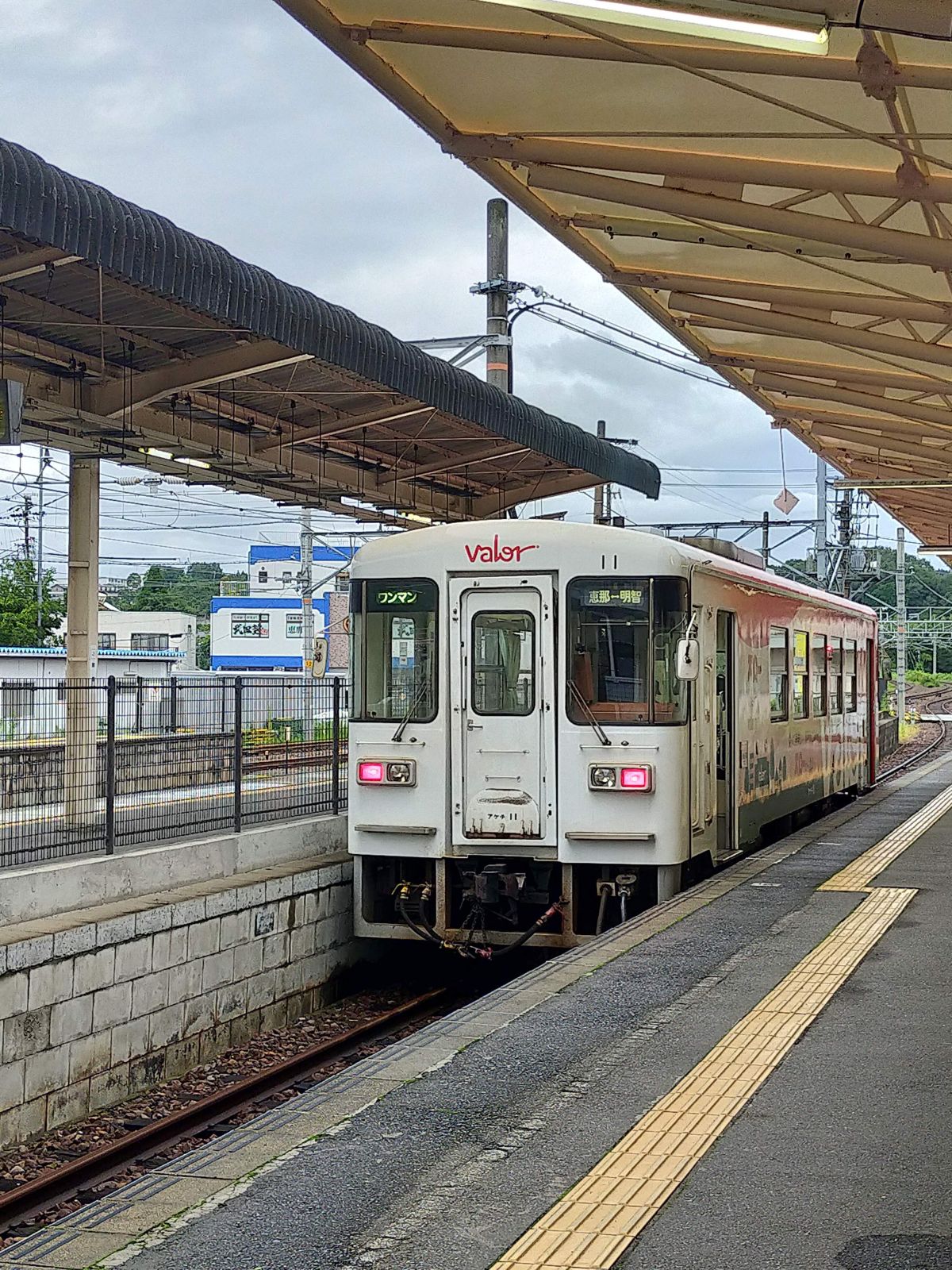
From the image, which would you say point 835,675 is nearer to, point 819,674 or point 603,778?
point 819,674

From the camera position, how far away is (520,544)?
11.0 m

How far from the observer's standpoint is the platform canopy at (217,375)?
956 cm

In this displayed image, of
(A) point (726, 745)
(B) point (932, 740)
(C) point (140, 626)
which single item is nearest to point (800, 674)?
(A) point (726, 745)

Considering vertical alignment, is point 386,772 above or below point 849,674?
below

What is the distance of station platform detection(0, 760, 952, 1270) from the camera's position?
4359 mm

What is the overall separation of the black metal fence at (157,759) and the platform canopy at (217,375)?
2509mm

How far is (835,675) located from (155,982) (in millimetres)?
10898

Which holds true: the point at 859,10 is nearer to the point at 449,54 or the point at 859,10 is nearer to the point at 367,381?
the point at 449,54

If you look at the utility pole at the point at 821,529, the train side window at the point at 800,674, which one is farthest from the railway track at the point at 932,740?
the train side window at the point at 800,674

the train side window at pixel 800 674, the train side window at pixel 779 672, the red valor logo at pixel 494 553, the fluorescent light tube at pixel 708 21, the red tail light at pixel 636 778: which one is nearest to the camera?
the fluorescent light tube at pixel 708 21

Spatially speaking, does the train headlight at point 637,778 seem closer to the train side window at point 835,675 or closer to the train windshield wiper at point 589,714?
the train windshield wiper at point 589,714

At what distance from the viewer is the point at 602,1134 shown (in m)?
5.36

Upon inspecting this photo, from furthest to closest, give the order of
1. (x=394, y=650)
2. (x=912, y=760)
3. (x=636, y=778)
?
(x=912, y=760) → (x=394, y=650) → (x=636, y=778)

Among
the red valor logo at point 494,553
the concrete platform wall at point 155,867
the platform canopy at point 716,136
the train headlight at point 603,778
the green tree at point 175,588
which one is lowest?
the concrete platform wall at point 155,867
